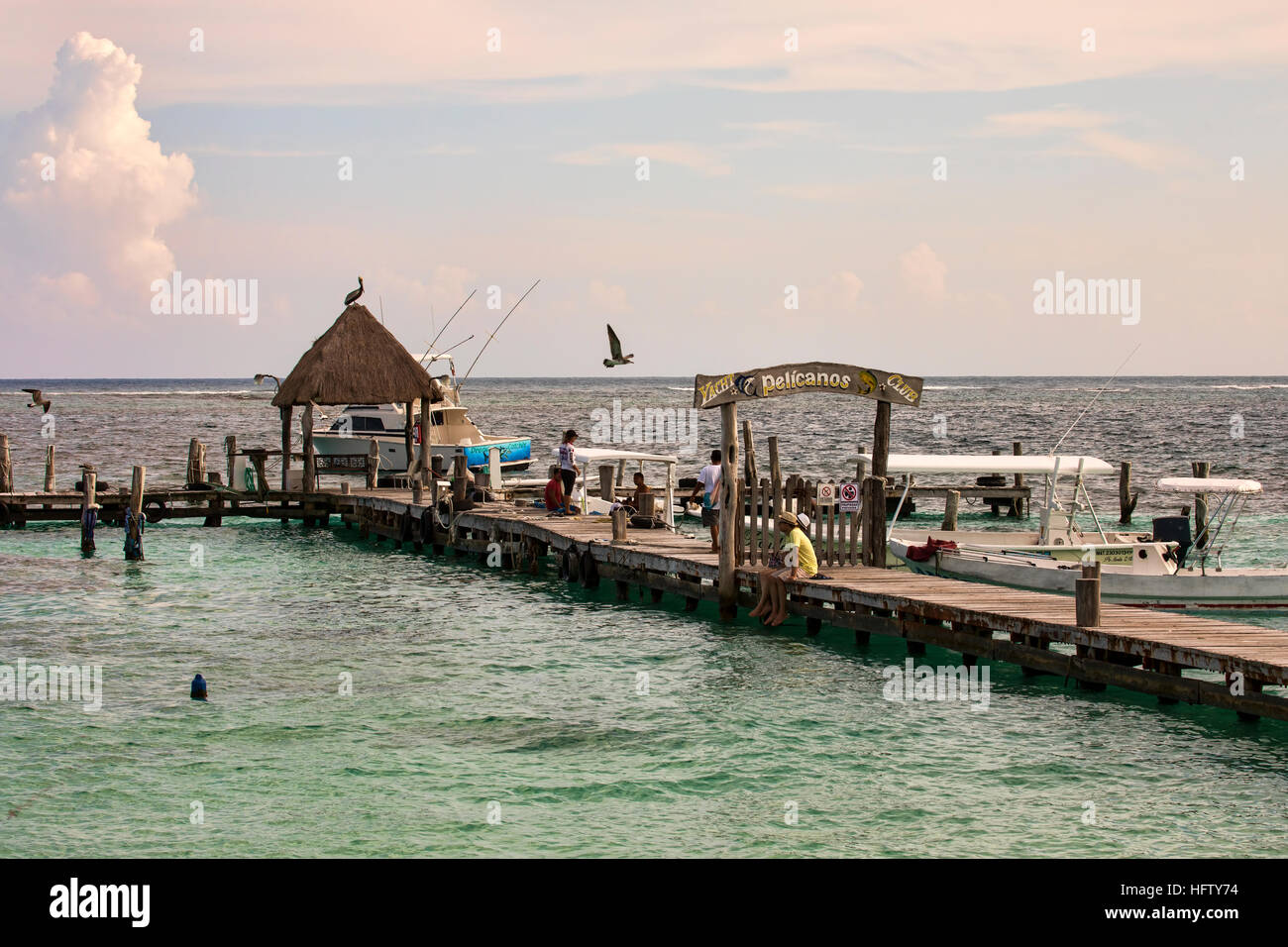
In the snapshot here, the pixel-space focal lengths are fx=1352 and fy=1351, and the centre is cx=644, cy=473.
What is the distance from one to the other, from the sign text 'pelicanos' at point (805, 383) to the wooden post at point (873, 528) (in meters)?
1.41

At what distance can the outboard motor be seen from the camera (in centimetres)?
2342

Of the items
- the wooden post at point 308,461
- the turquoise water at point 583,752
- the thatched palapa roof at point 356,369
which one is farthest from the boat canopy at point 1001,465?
the wooden post at point 308,461

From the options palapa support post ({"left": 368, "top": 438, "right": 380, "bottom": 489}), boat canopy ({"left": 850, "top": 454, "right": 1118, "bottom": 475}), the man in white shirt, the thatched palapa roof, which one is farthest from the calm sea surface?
palapa support post ({"left": 368, "top": 438, "right": 380, "bottom": 489})

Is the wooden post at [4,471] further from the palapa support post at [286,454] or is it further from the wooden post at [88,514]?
the wooden post at [88,514]

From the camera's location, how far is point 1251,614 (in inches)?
881

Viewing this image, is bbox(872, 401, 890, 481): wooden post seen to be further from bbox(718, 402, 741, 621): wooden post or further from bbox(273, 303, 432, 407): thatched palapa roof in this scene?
bbox(273, 303, 432, 407): thatched palapa roof

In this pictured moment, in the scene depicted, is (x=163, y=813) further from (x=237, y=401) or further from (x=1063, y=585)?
(x=237, y=401)

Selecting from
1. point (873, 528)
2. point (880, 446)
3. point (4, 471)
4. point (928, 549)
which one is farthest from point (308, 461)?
point (873, 528)

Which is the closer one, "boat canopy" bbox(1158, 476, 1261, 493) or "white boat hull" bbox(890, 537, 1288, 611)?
"boat canopy" bbox(1158, 476, 1261, 493)

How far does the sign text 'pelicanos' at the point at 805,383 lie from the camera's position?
65.4 feet

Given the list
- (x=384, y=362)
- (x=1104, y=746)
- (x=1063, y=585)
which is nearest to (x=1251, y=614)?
(x=1063, y=585)

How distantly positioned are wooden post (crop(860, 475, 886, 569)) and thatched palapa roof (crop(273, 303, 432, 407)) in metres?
16.3

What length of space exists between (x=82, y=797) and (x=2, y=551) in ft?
63.5

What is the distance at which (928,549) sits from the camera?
24859mm
